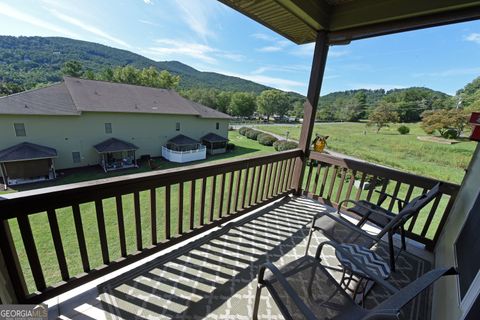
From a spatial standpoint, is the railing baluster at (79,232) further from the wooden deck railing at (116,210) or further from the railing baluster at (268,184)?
the railing baluster at (268,184)

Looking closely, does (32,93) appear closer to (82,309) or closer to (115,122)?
(115,122)

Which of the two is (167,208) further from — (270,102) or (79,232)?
(270,102)

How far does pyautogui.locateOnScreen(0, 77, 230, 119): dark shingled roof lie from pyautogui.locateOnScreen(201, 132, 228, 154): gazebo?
178 centimetres

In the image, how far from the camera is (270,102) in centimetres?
2695

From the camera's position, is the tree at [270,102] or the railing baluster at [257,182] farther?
the tree at [270,102]

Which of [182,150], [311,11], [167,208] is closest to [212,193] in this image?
[167,208]

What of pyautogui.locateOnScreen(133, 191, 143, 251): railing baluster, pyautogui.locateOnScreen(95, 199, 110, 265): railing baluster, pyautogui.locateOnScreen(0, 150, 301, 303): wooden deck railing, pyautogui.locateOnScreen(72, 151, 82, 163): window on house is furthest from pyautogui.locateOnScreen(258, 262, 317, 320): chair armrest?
pyautogui.locateOnScreen(72, 151, 82, 163): window on house

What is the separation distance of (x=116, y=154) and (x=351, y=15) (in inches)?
542

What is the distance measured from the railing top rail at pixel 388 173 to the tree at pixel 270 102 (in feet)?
74.8

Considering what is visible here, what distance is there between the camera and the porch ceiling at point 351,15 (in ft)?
6.11

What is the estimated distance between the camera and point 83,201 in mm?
1357

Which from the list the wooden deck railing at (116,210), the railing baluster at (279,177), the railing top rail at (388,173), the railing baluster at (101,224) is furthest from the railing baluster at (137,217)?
the railing top rail at (388,173)

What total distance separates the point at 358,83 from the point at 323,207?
2.69m

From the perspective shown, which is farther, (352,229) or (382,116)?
(382,116)
